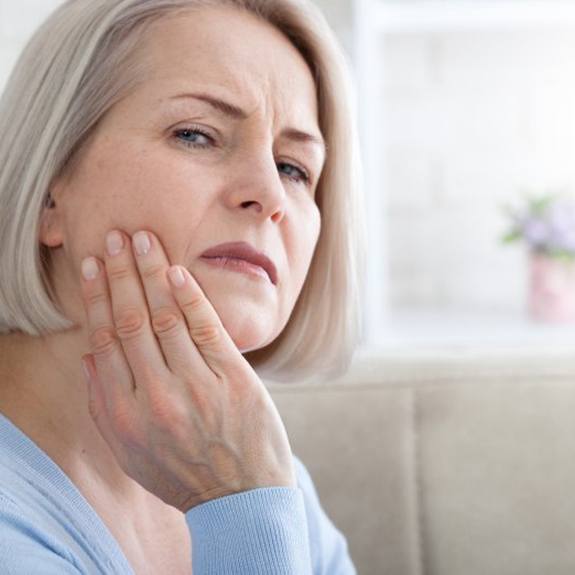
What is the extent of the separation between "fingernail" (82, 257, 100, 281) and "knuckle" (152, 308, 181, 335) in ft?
0.23

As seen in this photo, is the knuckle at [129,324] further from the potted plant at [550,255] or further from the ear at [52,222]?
the potted plant at [550,255]

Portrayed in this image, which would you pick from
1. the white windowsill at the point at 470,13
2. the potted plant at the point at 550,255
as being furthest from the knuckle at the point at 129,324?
the potted plant at the point at 550,255

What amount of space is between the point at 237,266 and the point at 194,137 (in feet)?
0.45

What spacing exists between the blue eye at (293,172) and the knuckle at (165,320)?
0.81ft

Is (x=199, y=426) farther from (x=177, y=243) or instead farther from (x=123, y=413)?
(x=177, y=243)

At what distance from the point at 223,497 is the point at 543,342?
4.80ft

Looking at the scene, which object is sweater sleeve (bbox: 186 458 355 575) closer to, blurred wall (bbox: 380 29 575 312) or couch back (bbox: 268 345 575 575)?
couch back (bbox: 268 345 575 575)

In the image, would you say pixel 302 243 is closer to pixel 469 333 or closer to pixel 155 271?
pixel 155 271

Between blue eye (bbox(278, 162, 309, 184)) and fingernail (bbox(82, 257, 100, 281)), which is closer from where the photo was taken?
fingernail (bbox(82, 257, 100, 281))

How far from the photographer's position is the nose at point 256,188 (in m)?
0.96

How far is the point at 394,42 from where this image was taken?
8.31 ft

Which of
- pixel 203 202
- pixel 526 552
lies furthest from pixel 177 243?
pixel 526 552

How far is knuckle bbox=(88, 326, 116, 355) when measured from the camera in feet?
3.05

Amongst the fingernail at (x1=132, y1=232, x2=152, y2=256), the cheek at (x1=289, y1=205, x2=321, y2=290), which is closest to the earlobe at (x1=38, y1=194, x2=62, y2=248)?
the fingernail at (x1=132, y1=232, x2=152, y2=256)
